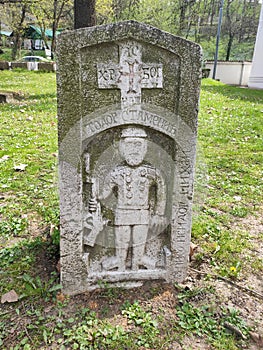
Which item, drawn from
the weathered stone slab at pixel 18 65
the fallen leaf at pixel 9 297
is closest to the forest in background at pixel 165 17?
the weathered stone slab at pixel 18 65

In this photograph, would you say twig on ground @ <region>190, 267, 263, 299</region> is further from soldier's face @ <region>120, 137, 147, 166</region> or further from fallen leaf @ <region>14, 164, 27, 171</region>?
fallen leaf @ <region>14, 164, 27, 171</region>

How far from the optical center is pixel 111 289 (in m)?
2.72

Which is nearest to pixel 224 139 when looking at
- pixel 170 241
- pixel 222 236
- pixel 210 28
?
pixel 222 236

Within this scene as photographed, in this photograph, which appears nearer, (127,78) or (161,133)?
(127,78)

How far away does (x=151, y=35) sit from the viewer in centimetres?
225

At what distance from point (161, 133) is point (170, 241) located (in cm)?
91

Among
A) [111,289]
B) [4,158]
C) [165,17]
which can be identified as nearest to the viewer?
[111,289]

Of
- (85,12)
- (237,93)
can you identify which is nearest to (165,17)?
(237,93)

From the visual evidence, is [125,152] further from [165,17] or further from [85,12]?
[165,17]

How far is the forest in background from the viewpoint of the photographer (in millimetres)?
24542

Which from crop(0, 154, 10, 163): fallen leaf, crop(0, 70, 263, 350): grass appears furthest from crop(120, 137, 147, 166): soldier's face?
crop(0, 154, 10, 163): fallen leaf

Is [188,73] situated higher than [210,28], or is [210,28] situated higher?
[210,28]

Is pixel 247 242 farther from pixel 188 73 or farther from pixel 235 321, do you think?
pixel 188 73

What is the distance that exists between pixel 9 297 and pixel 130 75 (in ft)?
6.36
